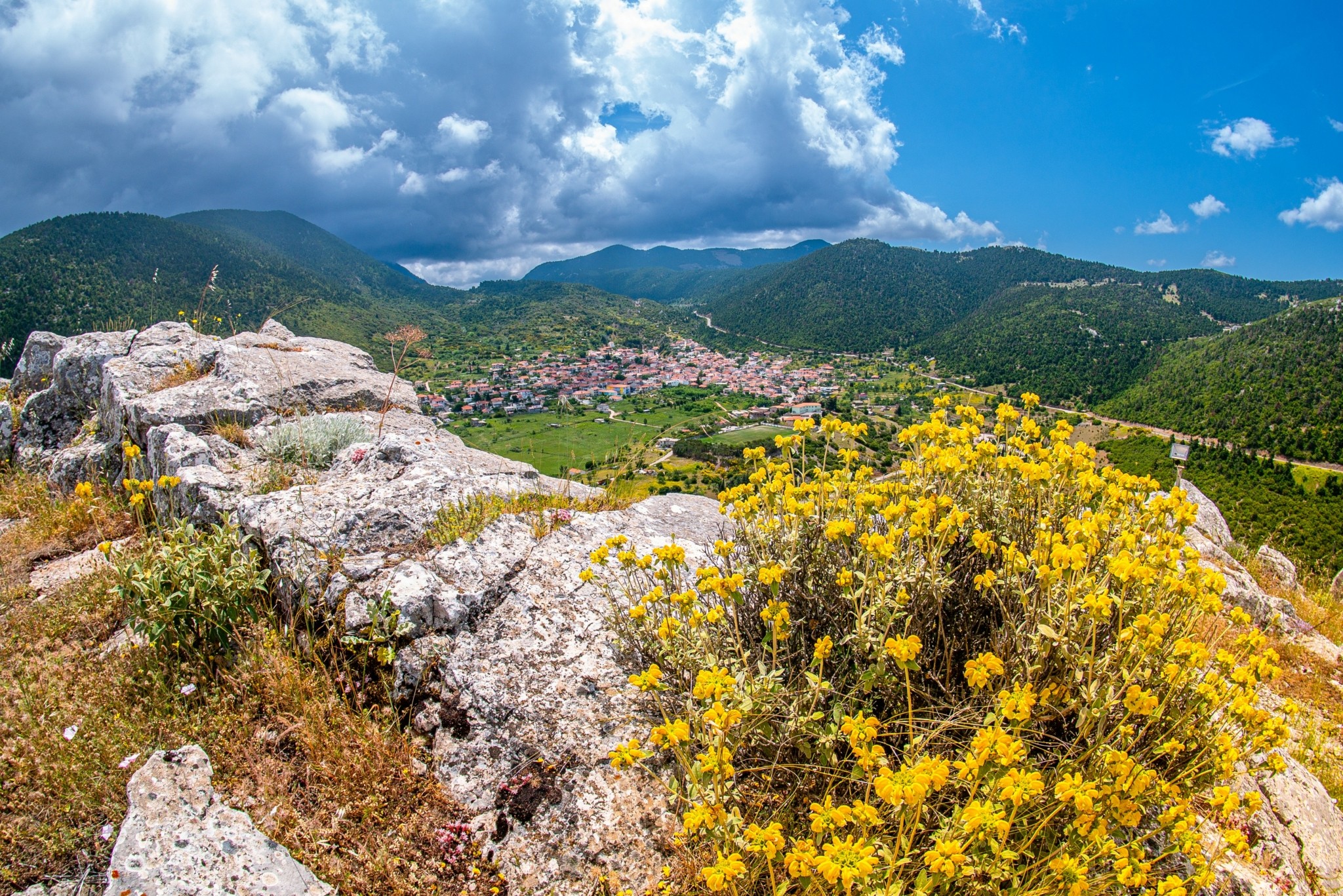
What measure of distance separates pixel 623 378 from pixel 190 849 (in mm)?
94439

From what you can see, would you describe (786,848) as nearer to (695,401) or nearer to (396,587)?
(396,587)

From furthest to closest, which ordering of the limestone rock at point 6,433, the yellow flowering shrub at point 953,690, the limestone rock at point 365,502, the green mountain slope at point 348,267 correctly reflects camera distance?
the green mountain slope at point 348,267, the limestone rock at point 6,433, the limestone rock at point 365,502, the yellow flowering shrub at point 953,690

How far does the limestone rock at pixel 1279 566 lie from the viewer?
8.86 meters

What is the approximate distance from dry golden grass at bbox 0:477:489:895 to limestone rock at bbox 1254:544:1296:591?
12601 millimetres

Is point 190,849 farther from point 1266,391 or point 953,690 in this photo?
point 1266,391

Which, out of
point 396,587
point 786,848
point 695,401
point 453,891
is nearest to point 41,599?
point 396,587

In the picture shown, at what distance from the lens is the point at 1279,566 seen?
910 cm

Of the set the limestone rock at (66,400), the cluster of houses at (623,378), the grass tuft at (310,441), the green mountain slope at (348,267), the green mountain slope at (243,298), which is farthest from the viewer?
the green mountain slope at (348,267)

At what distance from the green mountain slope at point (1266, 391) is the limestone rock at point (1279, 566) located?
237ft

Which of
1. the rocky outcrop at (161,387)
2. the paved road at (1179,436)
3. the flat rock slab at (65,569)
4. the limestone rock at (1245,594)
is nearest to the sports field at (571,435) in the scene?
the rocky outcrop at (161,387)

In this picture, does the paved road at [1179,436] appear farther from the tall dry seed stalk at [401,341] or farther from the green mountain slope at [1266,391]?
the tall dry seed stalk at [401,341]

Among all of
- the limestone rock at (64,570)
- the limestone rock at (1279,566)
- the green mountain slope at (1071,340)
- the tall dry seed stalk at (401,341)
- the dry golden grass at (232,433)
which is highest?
the green mountain slope at (1071,340)

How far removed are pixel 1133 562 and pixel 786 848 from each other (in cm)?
217

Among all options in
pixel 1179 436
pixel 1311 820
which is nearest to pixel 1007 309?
pixel 1179 436
